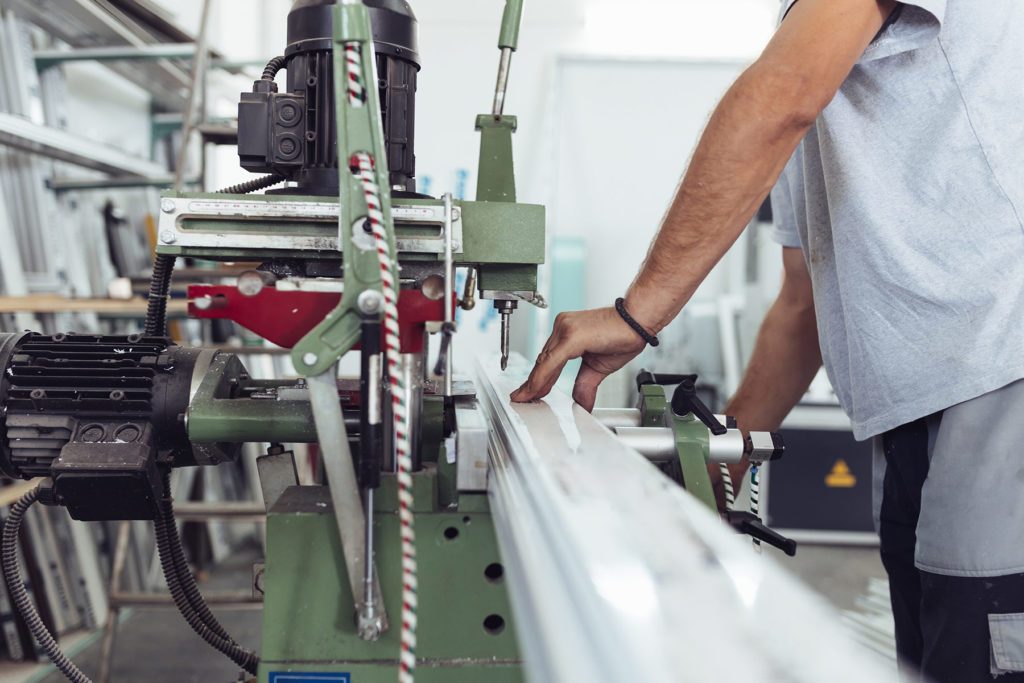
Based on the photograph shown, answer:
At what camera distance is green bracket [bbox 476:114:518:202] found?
112 cm

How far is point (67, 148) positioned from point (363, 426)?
1.85 metres

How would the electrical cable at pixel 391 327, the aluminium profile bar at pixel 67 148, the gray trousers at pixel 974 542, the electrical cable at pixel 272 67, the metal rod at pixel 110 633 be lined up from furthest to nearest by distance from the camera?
the metal rod at pixel 110 633, the aluminium profile bar at pixel 67 148, the electrical cable at pixel 272 67, the gray trousers at pixel 974 542, the electrical cable at pixel 391 327

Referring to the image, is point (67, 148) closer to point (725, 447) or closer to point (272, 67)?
point (272, 67)

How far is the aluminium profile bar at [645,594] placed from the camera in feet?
1.34

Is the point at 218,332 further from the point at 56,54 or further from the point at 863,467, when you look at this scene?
the point at 863,467

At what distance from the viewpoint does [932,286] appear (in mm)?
983

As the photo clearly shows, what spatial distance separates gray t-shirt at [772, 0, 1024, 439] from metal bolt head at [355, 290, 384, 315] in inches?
26.1

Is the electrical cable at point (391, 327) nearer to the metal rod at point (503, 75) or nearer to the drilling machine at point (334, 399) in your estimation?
the drilling machine at point (334, 399)

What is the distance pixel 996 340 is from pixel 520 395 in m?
0.62

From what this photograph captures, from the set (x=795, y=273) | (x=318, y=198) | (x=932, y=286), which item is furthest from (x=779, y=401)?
(x=318, y=198)

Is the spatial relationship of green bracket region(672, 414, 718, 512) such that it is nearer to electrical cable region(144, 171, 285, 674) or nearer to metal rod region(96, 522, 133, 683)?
electrical cable region(144, 171, 285, 674)

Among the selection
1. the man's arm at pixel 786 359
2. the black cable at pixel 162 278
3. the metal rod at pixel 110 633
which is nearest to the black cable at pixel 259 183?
the black cable at pixel 162 278

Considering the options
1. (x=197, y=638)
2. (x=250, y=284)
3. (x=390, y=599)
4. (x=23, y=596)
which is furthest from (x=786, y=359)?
(x=197, y=638)

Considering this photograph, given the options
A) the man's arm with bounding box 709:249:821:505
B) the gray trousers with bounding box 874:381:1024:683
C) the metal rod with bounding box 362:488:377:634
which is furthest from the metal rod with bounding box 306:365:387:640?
the man's arm with bounding box 709:249:821:505
